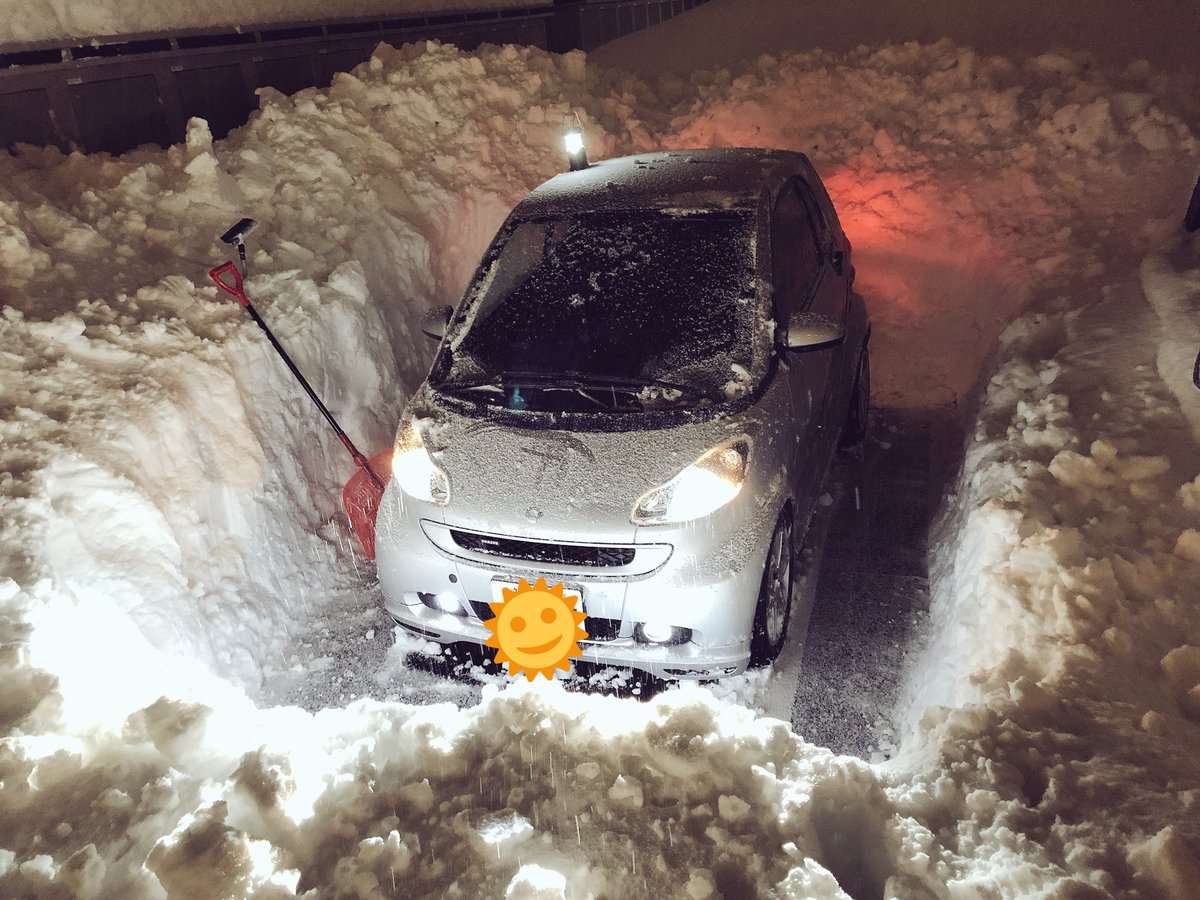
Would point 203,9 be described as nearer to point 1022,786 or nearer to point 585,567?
point 585,567

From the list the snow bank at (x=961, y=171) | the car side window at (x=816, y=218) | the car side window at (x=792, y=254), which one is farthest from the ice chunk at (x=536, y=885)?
the snow bank at (x=961, y=171)

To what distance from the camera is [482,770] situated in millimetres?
2568

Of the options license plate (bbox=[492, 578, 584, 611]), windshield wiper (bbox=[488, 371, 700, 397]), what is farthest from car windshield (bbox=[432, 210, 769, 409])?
license plate (bbox=[492, 578, 584, 611])

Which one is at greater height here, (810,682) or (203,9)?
(203,9)

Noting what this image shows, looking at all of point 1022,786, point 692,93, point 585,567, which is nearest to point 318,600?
point 585,567

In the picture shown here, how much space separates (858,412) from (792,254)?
156 centimetres

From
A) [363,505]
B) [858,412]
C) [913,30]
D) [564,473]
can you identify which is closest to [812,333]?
[564,473]

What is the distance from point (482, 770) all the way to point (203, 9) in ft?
23.2

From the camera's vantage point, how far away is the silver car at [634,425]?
3.19 metres

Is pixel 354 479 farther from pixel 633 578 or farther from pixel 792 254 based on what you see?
pixel 792 254

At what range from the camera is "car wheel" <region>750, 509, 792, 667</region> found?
344cm

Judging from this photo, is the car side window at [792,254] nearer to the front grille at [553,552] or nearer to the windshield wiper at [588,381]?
the windshield wiper at [588,381]

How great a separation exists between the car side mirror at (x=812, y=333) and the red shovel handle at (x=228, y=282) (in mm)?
3125

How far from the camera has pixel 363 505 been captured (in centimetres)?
491
